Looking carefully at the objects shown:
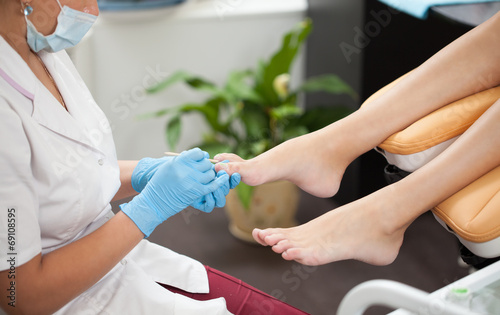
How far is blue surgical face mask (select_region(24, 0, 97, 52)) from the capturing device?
0.94 meters

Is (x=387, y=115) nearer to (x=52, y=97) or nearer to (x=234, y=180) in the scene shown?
(x=234, y=180)

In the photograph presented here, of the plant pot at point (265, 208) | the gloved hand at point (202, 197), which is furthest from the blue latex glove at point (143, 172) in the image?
the plant pot at point (265, 208)

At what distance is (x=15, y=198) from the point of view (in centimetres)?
81

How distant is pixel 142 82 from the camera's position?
252cm

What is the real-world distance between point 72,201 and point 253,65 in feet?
6.13

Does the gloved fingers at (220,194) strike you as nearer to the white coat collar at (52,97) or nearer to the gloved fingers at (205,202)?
the gloved fingers at (205,202)

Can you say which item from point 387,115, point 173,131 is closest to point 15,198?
point 387,115

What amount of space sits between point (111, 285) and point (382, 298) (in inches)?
18.0

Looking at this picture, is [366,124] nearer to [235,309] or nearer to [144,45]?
[235,309]

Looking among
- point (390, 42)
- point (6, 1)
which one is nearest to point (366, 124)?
point (6, 1)

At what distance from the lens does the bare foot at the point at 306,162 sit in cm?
121

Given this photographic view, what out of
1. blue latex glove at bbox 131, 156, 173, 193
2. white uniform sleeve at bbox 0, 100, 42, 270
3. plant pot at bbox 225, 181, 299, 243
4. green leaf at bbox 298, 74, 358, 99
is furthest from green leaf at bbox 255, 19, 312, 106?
white uniform sleeve at bbox 0, 100, 42, 270

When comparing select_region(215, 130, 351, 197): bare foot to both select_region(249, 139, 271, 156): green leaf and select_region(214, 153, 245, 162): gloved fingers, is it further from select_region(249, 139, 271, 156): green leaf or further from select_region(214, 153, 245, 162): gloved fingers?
select_region(249, 139, 271, 156): green leaf

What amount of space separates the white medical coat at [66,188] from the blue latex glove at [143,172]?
86 mm
